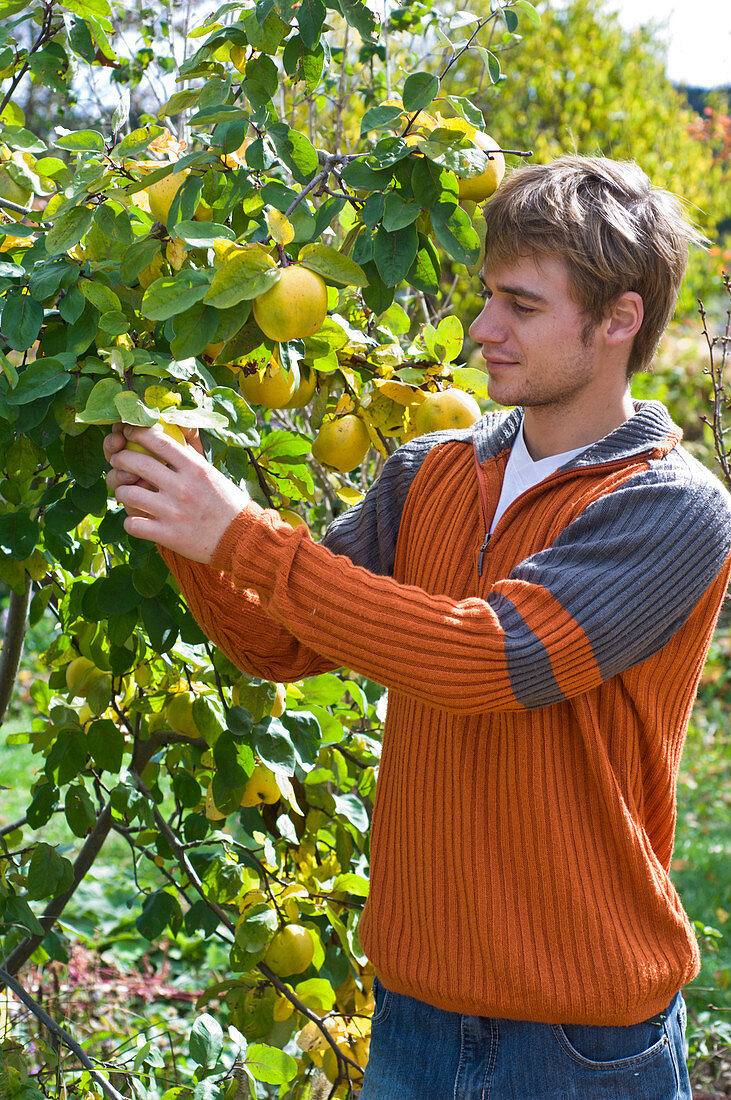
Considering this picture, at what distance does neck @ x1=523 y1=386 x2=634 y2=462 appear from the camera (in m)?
1.45

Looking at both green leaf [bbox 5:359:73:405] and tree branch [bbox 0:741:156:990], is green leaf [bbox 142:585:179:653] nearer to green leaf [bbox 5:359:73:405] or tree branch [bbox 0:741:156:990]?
green leaf [bbox 5:359:73:405]

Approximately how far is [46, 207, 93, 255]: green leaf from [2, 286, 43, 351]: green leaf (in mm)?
63

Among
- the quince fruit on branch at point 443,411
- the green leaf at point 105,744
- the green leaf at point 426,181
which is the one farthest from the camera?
the green leaf at point 105,744

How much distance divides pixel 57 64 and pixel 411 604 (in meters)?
1.12

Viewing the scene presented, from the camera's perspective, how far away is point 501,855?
1.33 meters

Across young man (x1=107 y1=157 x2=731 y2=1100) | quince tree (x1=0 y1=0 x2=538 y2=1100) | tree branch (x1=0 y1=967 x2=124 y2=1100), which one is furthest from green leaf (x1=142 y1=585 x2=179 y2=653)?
tree branch (x1=0 y1=967 x2=124 y2=1100)

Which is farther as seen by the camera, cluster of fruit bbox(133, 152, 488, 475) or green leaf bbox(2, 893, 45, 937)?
green leaf bbox(2, 893, 45, 937)

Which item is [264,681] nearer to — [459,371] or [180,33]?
[459,371]

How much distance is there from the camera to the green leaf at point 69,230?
45.6 inches

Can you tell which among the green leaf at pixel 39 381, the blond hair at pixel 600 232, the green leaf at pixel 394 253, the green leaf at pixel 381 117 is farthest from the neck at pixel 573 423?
the green leaf at pixel 39 381

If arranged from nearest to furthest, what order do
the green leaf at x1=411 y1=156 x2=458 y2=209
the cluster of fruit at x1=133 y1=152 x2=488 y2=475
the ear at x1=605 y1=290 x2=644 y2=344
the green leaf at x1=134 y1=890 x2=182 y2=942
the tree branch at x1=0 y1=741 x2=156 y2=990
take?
the cluster of fruit at x1=133 y1=152 x2=488 y2=475 < the green leaf at x1=411 y1=156 x2=458 y2=209 < the ear at x1=605 y1=290 x2=644 y2=344 < the green leaf at x1=134 y1=890 x2=182 y2=942 < the tree branch at x1=0 y1=741 x2=156 y2=990

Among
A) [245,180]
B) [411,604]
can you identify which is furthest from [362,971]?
[245,180]

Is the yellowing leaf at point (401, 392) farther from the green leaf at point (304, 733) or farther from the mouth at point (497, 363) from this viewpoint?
the green leaf at point (304, 733)

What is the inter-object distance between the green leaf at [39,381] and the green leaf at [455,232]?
0.47 m
